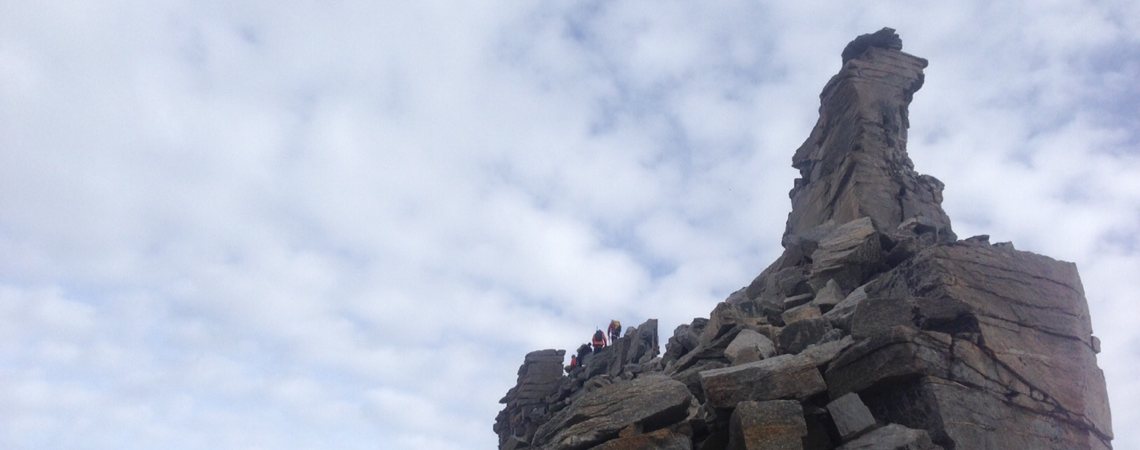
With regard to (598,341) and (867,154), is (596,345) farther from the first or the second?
(867,154)

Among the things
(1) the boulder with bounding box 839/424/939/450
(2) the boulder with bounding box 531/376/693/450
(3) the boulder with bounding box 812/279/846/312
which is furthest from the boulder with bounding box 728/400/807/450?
(3) the boulder with bounding box 812/279/846/312

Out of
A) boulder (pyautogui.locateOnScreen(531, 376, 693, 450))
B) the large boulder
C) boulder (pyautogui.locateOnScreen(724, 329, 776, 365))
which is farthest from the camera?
the large boulder

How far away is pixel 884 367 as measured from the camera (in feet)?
39.4

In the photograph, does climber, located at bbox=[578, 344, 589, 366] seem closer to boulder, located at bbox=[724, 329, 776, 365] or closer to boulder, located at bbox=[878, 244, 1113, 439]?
boulder, located at bbox=[724, 329, 776, 365]

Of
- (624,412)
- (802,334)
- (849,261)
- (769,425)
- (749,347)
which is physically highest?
(849,261)

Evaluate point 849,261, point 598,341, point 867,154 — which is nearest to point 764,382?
point 849,261

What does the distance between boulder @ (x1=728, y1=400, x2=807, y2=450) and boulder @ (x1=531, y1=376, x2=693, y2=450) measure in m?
1.29

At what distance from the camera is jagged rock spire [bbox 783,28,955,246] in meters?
23.8

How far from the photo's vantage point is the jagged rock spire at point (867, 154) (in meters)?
23.8

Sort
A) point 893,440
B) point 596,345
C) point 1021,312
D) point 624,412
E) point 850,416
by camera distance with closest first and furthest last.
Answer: point 893,440, point 850,416, point 624,412, point 1021,312, point 596,345

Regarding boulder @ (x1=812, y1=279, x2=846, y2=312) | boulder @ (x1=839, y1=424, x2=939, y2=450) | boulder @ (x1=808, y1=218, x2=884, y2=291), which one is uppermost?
boulder @ (x1=808, y1=218, x2=884, y2=291)

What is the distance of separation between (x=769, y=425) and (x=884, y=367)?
2048mm

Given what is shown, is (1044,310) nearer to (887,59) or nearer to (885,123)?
(885,123)

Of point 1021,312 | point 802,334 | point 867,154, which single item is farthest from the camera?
point 867,154
